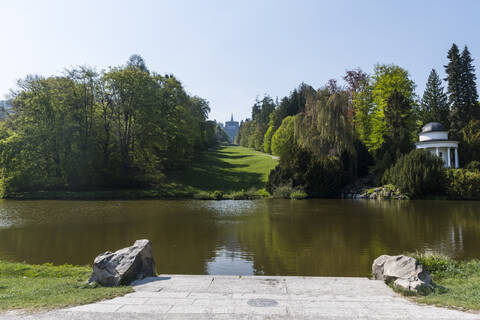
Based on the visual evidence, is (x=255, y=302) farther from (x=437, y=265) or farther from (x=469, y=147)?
(x=469, y=147)

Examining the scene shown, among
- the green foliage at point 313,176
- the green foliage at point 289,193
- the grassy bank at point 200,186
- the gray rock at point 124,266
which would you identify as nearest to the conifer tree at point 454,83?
the green foliage at point 313,176

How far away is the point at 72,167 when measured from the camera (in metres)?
35.5

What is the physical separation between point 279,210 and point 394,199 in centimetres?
1337

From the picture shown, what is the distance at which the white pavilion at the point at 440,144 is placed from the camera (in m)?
34.0

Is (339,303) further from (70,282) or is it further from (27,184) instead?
(27,184)

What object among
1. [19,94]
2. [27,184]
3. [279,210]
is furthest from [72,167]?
[279,210]

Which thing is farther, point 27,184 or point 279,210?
point 27,184

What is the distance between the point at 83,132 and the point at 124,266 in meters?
34.1

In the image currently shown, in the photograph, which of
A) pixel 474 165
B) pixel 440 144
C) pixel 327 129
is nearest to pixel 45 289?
pixel 327 129

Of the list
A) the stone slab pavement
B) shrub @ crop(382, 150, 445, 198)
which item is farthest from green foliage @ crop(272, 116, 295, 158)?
the stone slab pavement

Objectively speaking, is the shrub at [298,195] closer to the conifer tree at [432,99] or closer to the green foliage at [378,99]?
the green foliage at [378,99]

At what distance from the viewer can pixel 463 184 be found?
95.2 feet

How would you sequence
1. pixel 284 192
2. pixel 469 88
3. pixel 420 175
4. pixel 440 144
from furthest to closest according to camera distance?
pixel 469 88 < pixel 440 144 < pixel 284 192 < pixel 420 175

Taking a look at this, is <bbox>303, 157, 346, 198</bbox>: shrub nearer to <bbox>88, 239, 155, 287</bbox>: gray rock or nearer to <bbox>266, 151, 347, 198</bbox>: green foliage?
<bbox>266, 151, 347, 198</bbox>: green foliage
